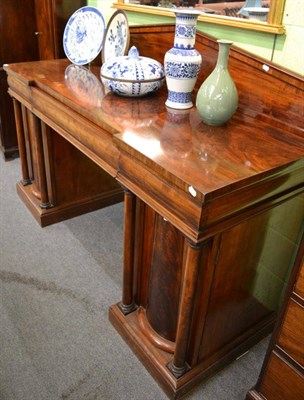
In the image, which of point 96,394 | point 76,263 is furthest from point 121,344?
point 76,263

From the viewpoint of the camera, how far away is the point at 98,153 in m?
1.37

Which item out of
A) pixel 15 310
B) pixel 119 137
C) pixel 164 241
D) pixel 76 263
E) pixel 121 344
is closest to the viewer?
pixel 119 137

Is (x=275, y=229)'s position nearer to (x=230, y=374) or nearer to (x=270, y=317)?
(x=270, y=317)

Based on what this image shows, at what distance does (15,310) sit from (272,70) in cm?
141

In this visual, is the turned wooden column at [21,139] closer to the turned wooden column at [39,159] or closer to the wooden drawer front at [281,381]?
the turned wooden column at [39,159]

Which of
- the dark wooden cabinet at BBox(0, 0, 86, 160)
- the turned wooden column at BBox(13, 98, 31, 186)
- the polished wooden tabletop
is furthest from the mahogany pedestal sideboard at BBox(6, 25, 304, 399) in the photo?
the dark wooden cabinet at BBox(0, 0, 86, 160)

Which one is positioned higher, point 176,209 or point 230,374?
point 176,209

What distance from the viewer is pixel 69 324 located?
1594 millimetres

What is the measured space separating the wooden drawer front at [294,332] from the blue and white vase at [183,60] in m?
0.80

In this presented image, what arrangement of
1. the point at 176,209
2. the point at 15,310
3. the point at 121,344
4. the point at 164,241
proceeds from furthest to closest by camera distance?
1. the point at 15,310
2. the point at 121,344
3. the point at 164,241
4. the point at 176,209

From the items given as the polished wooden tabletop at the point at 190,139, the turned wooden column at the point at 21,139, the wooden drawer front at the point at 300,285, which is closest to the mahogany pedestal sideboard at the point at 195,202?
the polished wooden tabletop at the point at 190,139

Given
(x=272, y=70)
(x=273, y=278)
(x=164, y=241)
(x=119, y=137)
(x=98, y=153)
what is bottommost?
(x=273, y=278)

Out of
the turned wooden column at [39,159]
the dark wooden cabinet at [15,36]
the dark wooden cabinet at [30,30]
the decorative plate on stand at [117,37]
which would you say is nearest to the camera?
the decorative plate on stand at [117,37]

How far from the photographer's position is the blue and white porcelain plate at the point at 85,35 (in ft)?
6.07
